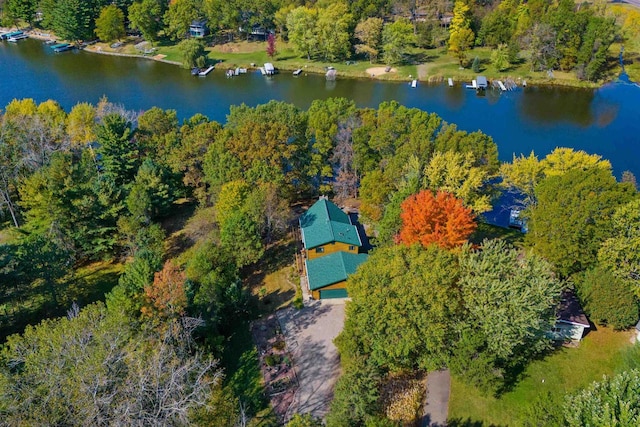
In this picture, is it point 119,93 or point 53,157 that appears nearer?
point 53,157

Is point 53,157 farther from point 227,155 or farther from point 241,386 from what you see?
point 241,386

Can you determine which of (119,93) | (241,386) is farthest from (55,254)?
(119,93)

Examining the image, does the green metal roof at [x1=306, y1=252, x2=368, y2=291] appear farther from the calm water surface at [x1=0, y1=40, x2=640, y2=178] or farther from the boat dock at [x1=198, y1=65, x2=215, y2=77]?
the boat dock at [x1=198, y1=65, x2=215, y2=77]

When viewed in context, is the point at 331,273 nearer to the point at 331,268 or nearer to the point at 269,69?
the point at 331,268

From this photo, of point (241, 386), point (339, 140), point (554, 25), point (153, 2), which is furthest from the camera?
point (153, 2)

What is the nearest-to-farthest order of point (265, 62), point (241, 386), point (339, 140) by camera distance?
→ 1. point (241, 386)
2. point (339, 140)
3. point (265, 62)

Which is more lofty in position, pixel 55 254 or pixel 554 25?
pixel 554 25

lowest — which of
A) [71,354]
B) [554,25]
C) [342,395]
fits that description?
[342,395]
